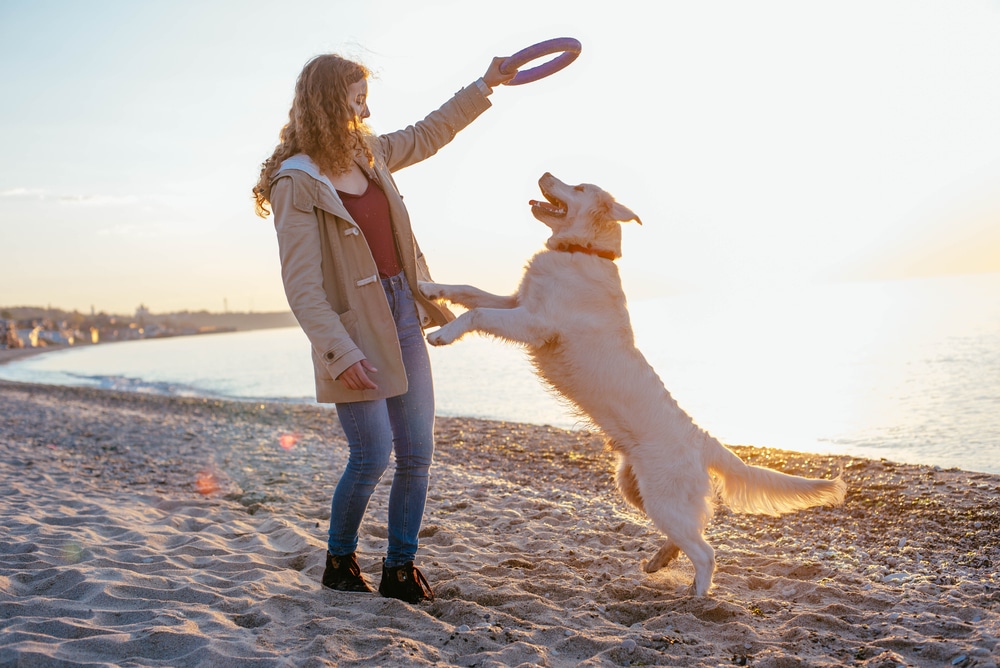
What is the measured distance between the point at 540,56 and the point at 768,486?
285cm

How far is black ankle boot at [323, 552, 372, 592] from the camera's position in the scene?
143 inches

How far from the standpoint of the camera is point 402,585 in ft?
11.6

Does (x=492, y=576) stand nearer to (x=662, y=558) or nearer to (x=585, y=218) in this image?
(x=662, y=558)

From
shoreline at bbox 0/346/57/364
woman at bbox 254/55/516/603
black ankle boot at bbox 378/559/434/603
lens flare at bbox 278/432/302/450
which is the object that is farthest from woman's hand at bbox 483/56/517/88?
shoreline at bbox 0/346/57/364

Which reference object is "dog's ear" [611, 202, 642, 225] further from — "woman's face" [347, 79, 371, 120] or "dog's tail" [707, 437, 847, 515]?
"woman's face" [347, 79, 371, 120]

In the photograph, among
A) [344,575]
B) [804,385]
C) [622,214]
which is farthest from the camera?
[804,385]

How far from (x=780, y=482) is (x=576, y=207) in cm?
208

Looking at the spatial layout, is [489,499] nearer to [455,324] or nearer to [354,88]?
[455,324]

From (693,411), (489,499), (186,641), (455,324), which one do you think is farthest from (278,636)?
(693,411)

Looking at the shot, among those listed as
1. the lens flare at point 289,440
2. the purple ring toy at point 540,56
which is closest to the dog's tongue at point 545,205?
the purple ring toy at point 540,56

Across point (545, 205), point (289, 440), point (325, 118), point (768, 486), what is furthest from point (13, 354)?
point (768, 486)

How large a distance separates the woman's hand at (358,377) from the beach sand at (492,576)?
1.07 m

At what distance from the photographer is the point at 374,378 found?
10.8ft

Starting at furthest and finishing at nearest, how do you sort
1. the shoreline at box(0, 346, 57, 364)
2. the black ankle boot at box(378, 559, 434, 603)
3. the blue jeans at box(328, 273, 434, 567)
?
the shoreline at box(0, 346, 57, 364) < the black ankle boot at box(378, 559, 434, 603) < the blue jeans at box(328, 273, 434, 567)
